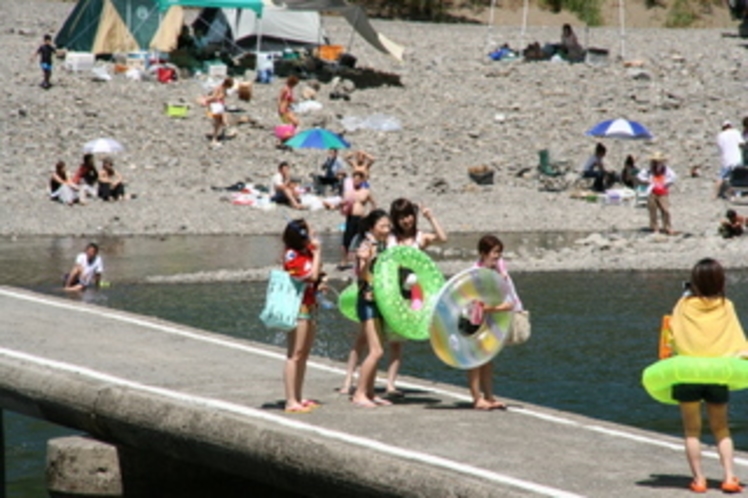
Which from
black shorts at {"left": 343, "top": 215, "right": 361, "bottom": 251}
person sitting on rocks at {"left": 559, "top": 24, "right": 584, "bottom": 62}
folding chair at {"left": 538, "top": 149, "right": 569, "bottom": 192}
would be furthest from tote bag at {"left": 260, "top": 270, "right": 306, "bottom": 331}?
person sitting on rocks at {"left": 559, "top": 24, "right": 584, "bottom": 62}

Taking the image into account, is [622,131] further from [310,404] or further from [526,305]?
[310,404]

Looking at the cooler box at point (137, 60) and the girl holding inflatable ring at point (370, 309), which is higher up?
the cooler box at point (137, 60)

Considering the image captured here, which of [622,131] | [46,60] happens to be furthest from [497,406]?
[46,60]

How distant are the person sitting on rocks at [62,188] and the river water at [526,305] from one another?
2.11 metres

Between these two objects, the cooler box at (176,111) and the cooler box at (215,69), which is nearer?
the cooler box at (176,111)

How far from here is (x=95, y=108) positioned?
32.2 metres

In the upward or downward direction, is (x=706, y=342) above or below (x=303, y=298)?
above

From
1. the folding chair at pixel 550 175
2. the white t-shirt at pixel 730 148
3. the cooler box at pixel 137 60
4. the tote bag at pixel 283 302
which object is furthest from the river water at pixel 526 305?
the cooler box at pixel 137 60

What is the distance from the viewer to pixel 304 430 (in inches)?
363

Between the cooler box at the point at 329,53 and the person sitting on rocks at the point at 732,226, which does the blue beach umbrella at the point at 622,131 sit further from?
the cooler box at the point at 329,53

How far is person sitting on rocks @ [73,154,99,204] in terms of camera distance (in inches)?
1051

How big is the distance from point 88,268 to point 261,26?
18.7 m

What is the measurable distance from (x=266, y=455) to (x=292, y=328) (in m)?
1.05

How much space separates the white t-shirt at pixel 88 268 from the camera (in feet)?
64.4
